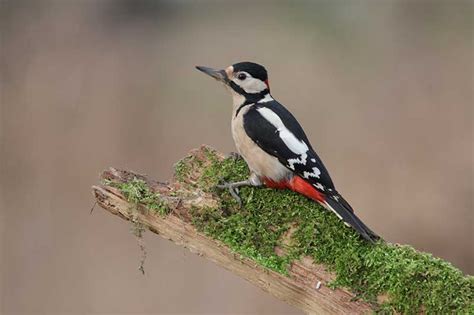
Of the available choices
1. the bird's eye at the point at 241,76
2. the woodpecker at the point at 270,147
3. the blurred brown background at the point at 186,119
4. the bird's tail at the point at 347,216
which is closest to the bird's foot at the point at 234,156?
the woodpecker at the point at 270,147

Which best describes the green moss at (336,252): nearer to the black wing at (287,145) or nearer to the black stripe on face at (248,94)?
the black wing at (287,145)

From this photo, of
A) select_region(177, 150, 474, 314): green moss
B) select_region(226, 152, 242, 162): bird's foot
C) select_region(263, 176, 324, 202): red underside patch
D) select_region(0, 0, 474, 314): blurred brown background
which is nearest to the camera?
select_region(177, 150, 474, 314): green moss

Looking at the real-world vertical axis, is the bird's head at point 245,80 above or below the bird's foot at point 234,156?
above

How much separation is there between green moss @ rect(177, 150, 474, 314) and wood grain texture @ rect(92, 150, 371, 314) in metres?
0.03

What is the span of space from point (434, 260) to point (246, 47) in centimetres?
615

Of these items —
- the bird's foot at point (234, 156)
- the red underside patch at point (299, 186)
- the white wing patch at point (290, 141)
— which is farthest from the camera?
the bird's foot at point (234, 156)

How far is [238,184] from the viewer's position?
3.07m

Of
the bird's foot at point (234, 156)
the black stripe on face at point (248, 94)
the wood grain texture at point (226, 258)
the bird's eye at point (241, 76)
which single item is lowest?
the wood grain texture at point (226, 258)

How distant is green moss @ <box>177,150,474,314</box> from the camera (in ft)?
8.84

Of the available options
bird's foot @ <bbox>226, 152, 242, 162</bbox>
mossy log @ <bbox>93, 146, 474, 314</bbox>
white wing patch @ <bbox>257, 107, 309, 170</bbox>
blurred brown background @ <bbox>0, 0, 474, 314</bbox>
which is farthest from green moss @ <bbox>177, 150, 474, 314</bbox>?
blurred brown background @ <bbox>0, 0, 474, 314</bbox>

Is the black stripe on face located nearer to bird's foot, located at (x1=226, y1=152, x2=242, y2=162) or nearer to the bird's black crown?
the bird's black crown

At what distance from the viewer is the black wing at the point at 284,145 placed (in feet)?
10.00

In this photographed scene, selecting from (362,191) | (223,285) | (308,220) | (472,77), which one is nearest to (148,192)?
(308,220)

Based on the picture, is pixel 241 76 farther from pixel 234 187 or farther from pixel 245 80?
pixel 234 187
